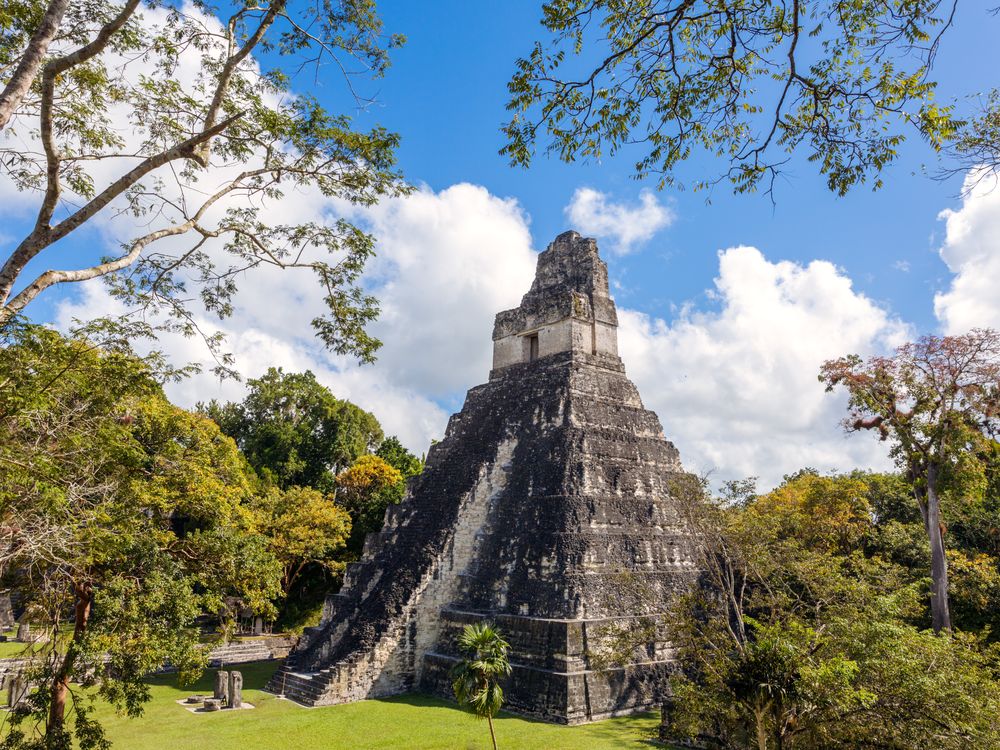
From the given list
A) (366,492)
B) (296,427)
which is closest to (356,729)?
(366,492)

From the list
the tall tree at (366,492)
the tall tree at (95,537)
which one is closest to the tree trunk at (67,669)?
the tall tree at (95,537)

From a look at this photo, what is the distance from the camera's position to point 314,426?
29922 mm

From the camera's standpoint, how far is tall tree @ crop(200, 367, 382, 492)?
2836cm

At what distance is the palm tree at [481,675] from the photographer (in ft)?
29.0

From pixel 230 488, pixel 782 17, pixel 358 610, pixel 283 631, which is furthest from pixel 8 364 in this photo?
pixel 283 631

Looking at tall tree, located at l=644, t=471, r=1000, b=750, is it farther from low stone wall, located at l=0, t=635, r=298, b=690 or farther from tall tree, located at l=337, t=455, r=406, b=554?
tall tree, located at l=337, t=455, r=406, b=554

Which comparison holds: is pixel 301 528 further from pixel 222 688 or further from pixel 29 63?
pixel 29 63

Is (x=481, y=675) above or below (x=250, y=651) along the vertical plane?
above

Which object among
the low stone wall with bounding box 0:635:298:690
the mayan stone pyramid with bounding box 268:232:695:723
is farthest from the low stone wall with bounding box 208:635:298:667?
the mayan stone pyramid with bounding box 268:232:695:723

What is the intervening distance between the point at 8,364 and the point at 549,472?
10.6 metres

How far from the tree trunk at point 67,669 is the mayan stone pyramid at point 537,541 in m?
4.95

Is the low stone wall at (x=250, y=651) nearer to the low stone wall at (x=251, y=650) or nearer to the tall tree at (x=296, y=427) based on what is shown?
the low stone wall at (x=251, y=650)

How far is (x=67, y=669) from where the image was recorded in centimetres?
713

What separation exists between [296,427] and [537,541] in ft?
64.7
